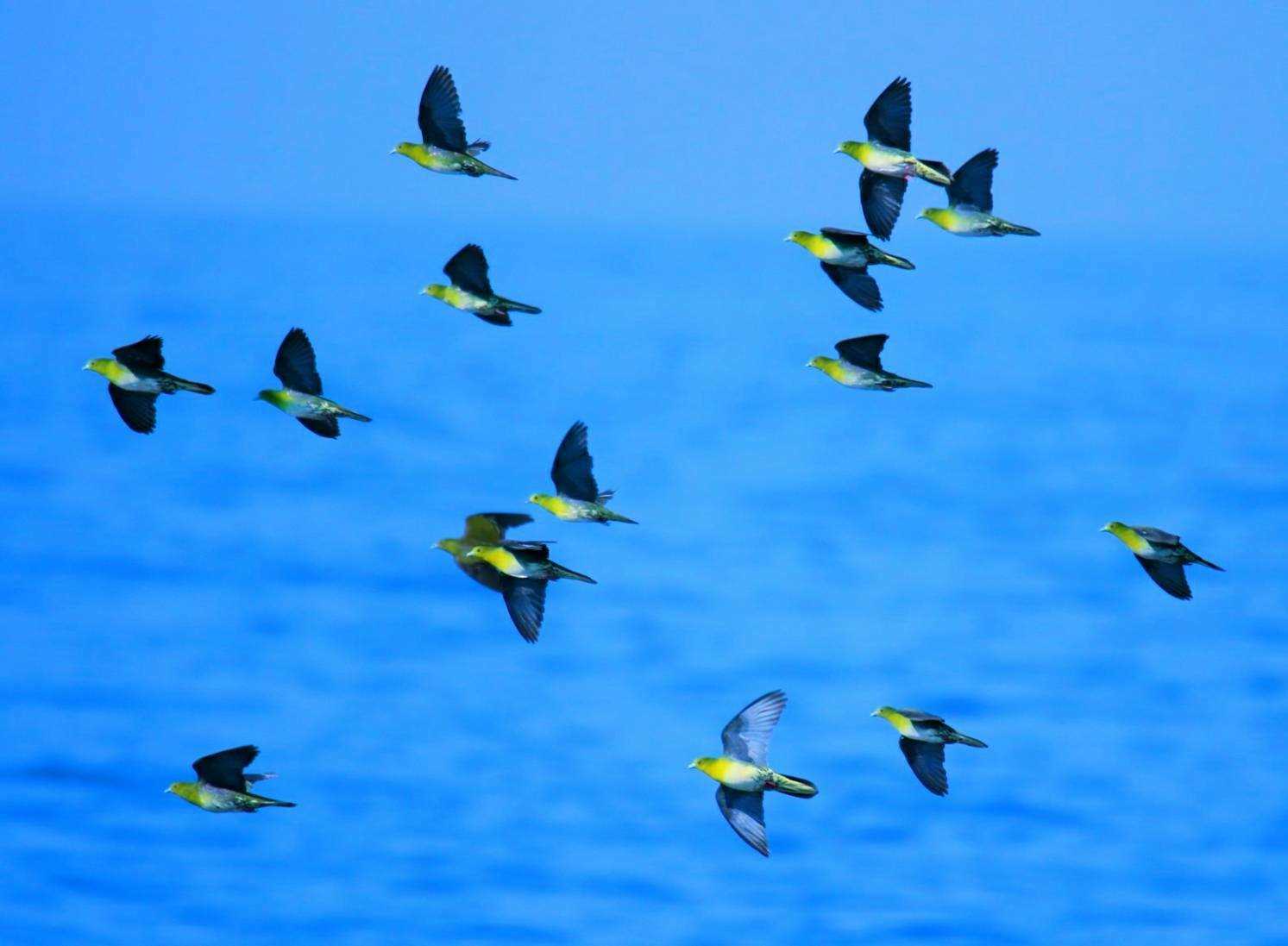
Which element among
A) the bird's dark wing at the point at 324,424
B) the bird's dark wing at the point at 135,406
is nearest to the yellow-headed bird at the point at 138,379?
the bird's dark wing at the point at 135,406

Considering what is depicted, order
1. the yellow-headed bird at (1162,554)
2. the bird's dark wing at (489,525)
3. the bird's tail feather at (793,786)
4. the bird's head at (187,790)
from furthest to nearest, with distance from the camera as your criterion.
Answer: the bird's head at (187,790) < the bird's dark wing at (489,525) < the yellow-headed bird at (1162,554) < the bird's tail feather at (793,786)

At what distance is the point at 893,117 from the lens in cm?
1125

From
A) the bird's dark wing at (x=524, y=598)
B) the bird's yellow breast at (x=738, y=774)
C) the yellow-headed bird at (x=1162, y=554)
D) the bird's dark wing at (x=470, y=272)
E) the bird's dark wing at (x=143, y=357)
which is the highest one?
the bird's dark wing at (x=470, y=272)

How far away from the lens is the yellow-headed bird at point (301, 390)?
37.3 ft

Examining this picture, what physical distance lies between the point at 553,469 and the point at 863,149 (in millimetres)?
2541

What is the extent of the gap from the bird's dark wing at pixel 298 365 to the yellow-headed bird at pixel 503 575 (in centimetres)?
122

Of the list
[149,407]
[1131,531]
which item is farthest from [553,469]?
[1131,531]

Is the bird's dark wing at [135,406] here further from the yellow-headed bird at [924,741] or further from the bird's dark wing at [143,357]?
the yellow-headed bird at [924,741]

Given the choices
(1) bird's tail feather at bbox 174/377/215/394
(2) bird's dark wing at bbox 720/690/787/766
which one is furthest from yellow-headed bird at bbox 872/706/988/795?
(1) bird's tail feather at bbox 174/377/215/394

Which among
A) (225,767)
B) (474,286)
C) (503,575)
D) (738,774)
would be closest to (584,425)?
(503,575)

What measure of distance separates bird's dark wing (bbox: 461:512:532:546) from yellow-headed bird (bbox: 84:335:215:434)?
173 centimetres

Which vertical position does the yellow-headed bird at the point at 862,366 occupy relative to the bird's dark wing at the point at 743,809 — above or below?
above

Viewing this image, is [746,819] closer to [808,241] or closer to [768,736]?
[768,736]

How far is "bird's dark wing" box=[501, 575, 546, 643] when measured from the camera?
10.7 metres
